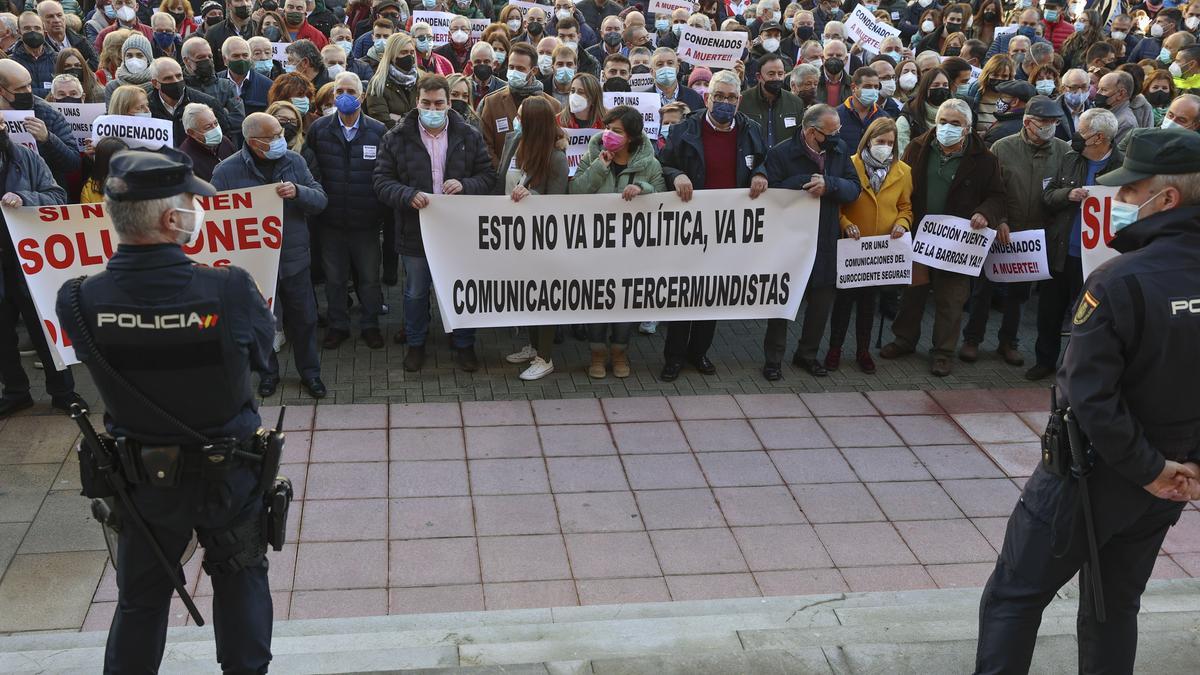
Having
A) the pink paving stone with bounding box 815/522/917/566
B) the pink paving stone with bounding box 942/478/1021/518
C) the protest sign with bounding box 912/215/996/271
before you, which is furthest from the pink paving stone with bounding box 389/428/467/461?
the protest sign with bounding box 912/215/996/271

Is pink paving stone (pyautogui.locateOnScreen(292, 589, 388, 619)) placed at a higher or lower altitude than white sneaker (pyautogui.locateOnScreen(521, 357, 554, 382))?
higher

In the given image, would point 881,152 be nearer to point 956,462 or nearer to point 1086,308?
point 956,462

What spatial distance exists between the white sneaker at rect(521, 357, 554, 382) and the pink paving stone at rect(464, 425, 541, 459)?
800 millimetres

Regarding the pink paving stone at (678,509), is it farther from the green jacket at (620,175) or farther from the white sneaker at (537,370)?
the green jacket at (620,175)

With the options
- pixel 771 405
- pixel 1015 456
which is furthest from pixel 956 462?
pixel 771 405

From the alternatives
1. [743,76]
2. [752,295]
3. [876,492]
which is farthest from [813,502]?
[743,76]

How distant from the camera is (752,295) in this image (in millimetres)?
7719

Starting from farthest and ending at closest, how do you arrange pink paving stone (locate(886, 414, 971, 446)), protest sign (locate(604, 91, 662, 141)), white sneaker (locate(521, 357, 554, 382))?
protest sign (locate(604, 91, 662, 141)) → white sneaker (locate(521, 357, 554, 382)) → pink paving stone (locate(886, 414, 971, 446))

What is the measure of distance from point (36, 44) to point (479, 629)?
822 cm

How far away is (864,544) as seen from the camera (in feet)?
18.1

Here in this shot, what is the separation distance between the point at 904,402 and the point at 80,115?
601cm

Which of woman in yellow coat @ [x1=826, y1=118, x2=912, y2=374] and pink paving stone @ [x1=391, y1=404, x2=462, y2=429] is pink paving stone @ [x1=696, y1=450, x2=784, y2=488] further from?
woman in yellow coat @ [x1=826, y1=118, x2=912, y2=374]

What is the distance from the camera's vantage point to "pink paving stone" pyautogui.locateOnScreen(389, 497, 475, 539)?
548 cm

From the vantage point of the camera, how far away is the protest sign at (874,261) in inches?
→ 306
